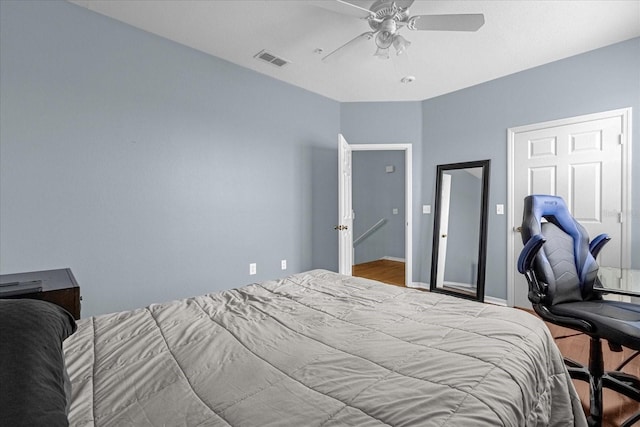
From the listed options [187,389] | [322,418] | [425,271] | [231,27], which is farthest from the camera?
[425,271]

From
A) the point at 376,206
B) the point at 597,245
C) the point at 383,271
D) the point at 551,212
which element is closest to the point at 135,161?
the point at 551,212

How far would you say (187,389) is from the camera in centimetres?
85

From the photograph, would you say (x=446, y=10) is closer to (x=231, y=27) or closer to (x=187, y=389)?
(x=231, y=27)

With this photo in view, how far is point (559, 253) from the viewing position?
2.06 metres

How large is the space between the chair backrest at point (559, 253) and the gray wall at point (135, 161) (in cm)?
258

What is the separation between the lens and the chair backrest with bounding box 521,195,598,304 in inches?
76.9

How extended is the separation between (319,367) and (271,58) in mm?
3063

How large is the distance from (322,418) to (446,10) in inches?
110

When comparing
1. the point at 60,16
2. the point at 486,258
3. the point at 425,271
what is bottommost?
the point at 425,271

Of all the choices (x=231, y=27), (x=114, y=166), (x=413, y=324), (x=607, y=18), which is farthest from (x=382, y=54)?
(x=114, y=166)

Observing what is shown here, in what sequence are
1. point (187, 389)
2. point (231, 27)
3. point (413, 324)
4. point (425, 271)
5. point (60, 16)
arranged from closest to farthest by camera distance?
1. point (187, 389)
2. point (413, 324)
3. point (60, 16)
4. point (231, 27)
5. point (425, 271)

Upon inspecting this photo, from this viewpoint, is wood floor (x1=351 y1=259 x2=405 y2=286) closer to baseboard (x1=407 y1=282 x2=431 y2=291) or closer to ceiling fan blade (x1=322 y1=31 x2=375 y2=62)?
baseboard (x1=407 y1=282 x2=431 y2=291)

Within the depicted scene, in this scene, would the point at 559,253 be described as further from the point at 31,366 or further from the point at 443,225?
the point at 31,366

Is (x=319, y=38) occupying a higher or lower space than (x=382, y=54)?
higher
